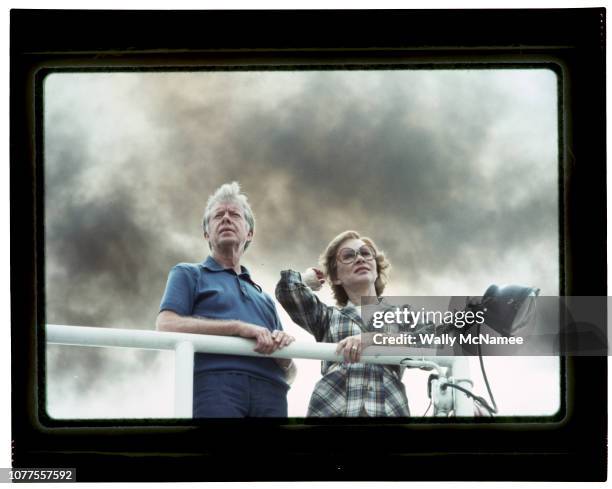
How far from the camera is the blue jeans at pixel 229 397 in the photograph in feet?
12.3

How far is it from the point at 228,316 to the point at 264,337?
113mm

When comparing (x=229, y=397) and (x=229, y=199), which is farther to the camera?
(x=229, y=199)

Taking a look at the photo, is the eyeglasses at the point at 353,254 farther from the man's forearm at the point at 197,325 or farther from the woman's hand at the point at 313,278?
the man's forearm at the point at 197,325

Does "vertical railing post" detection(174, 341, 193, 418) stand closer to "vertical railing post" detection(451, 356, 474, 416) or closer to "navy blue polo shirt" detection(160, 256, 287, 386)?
"navy blue polo shirt" detection(160, 256, 287, 386)

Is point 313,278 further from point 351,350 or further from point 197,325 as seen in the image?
point 197,325

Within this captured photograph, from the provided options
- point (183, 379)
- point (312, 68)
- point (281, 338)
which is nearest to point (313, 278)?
point (281, 338)

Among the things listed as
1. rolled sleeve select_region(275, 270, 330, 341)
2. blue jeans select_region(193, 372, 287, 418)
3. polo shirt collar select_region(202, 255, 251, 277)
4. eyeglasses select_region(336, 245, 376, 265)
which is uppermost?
eyeglasses select_region(336, 245, 376, 265)

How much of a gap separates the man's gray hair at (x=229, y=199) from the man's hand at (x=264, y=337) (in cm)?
23

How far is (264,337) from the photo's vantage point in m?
3.77

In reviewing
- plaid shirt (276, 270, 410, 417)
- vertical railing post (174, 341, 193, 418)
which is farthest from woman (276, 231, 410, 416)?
vertical railing post (174, 341, 193, 418)

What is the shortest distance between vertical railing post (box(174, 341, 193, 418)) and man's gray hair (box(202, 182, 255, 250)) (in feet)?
1.10

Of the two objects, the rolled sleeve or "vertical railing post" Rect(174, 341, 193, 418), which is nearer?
"vertical railing post" Rect(174, 341, 193, 418)

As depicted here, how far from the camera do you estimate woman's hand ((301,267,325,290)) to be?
12.7 ft

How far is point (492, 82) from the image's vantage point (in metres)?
3.93
